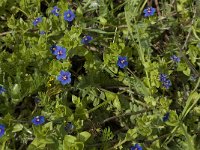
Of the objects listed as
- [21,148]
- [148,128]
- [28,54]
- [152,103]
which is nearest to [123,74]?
[152,103]

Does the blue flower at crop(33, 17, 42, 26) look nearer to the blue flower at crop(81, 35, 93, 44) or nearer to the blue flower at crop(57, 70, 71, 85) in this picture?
the blue flower at crop(81, 35, 93, 44)

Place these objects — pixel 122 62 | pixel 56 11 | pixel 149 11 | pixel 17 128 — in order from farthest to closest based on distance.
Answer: pixel 149 11 < pixel 56 11 < pixel 122 62 < pixel 17 128

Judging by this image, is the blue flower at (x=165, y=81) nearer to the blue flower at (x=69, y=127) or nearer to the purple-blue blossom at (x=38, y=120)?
the blue flower at (x=69, y=127)

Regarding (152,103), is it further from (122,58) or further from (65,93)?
(65,93)

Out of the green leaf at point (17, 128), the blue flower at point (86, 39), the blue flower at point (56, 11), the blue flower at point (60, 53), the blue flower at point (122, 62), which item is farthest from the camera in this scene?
the blue flower at point (56, 11)

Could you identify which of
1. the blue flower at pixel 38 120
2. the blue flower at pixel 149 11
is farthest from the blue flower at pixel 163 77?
the blue flower at pixel 38 120

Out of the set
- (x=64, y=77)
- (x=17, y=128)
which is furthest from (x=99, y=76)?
(x=17, y=128)

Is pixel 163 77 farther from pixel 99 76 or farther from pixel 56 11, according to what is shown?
pixel 56 11

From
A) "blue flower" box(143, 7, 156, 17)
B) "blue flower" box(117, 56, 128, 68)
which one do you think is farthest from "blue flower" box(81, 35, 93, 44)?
"blue flower" box(143, 7, 156, 17)
